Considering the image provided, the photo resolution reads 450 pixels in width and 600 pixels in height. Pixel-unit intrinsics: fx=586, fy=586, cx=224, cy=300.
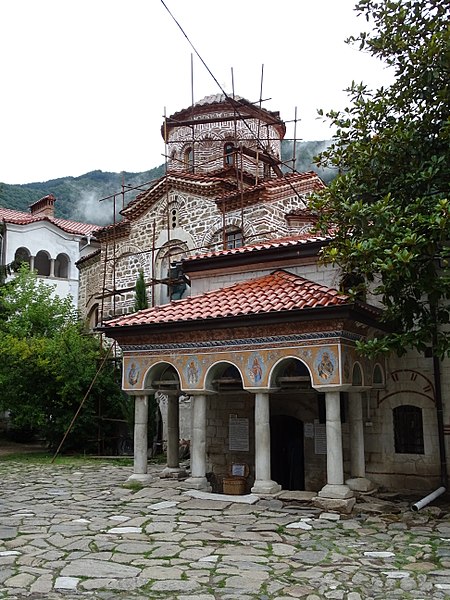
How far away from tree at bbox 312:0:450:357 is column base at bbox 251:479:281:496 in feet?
9.48

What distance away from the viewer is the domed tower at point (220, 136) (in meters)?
20.7

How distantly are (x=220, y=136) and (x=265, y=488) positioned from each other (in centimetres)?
1491

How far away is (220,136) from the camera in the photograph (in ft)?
69.4

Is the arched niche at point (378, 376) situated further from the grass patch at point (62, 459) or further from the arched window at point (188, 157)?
the arched window at point (188, 157)

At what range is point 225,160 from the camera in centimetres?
2091

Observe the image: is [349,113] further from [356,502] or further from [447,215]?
[356,502]

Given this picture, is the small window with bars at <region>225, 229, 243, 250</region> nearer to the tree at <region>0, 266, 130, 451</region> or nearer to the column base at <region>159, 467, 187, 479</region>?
the tree at <region>0, 266, 130, 451</region>

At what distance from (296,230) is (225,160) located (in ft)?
17.5

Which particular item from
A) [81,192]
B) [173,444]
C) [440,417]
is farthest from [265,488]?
[81,192]

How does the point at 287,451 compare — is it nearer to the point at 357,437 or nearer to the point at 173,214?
the point at 357,437

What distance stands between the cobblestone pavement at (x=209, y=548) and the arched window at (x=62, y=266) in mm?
20245

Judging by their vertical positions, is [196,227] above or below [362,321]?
above

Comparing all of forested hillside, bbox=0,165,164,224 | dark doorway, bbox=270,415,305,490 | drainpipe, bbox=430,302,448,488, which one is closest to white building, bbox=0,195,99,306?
dark doorway, bbox=270,415,305,490

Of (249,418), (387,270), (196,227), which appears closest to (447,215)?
(387,270)
